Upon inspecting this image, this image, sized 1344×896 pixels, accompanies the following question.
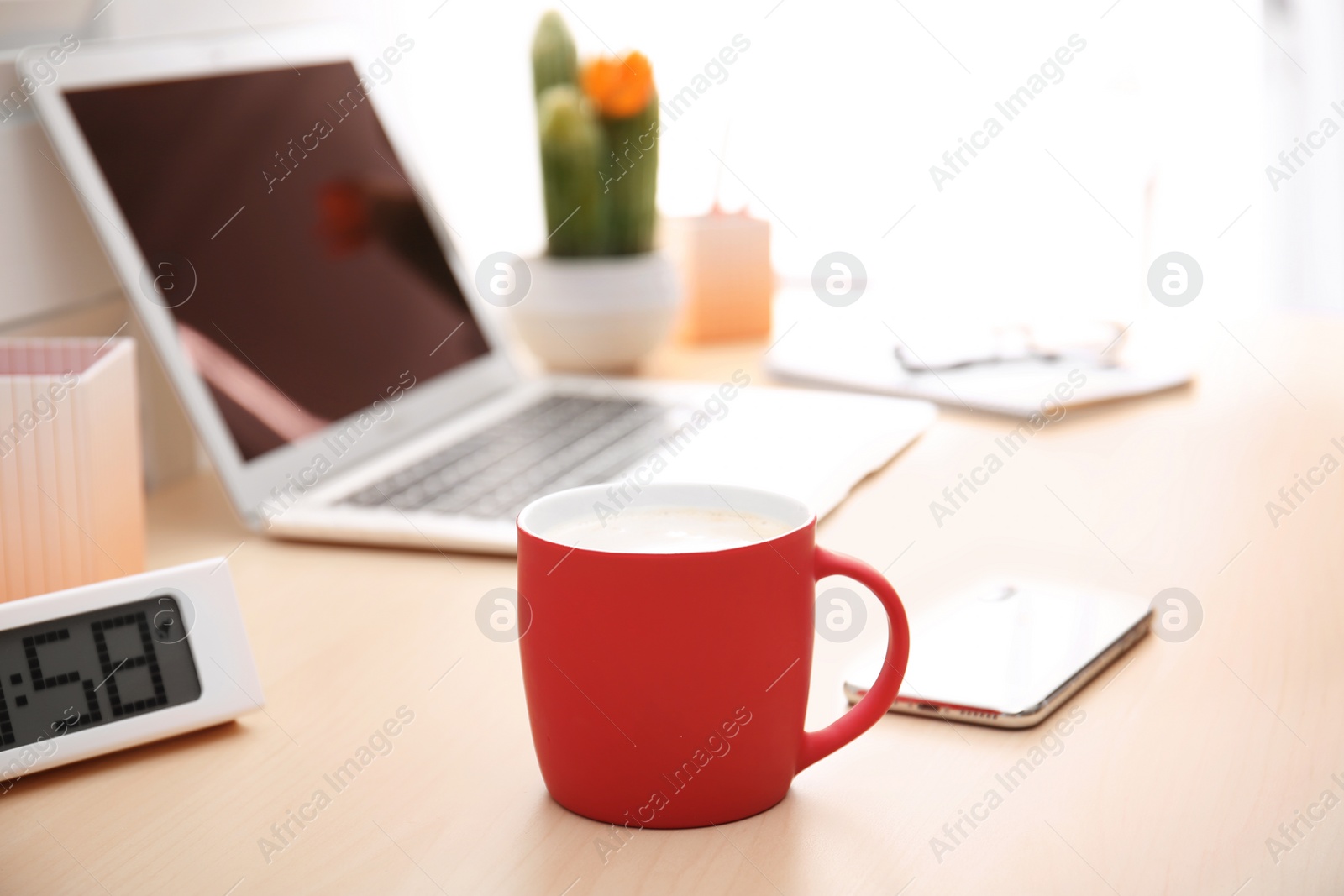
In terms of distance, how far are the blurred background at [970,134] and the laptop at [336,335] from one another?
2.42 ft

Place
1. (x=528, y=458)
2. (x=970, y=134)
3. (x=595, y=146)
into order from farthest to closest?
(x=970, y=134), (x=595, y=146), (x=528, y=458)

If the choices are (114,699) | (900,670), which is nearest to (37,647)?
(114,699)

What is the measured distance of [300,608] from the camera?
0.69 metres

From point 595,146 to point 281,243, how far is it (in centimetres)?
32

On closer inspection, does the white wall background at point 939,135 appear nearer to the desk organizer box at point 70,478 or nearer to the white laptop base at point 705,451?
the white laptop base at point 705,451

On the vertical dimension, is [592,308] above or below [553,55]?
below

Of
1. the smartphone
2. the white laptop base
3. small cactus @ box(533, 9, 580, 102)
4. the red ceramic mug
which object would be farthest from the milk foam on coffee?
small cactus @ box(533, 9, 580, 102)

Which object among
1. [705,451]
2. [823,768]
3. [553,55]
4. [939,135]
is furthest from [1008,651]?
[939,135]

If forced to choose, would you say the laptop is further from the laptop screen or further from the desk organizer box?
the desk organizer box

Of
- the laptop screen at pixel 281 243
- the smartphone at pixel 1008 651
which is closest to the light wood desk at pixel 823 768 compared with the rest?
the smartphone at pixel 1008 651

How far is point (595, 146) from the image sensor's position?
1122mm

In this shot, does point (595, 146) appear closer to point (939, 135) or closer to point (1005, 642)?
point (1005, 642)

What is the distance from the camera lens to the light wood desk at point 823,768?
0.45 metres

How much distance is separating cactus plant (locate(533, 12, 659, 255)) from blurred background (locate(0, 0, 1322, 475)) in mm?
610
